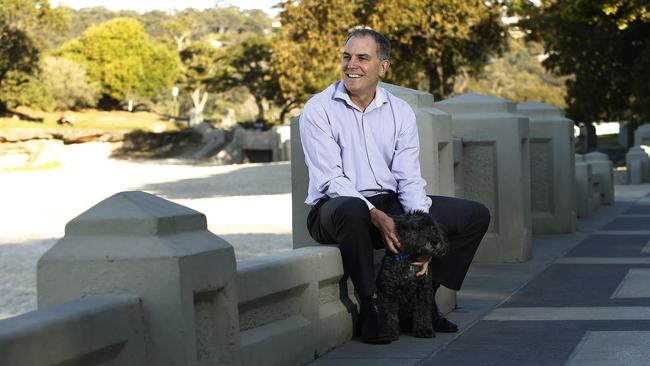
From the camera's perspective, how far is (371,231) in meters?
6.30

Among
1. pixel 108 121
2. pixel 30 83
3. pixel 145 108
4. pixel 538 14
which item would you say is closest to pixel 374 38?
pixel 538 14

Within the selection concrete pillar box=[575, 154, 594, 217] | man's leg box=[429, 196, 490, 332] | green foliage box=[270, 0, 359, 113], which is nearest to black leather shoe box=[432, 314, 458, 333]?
man's leg box=[429, 196, 490, 332]

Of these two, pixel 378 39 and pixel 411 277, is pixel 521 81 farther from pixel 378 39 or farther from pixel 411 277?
pixel 411 277

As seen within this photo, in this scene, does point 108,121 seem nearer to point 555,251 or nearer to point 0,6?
point 0,6

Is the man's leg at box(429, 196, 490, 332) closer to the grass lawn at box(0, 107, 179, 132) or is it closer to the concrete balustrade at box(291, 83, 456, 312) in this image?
the concrete balustrade at box(291, 83, 456, 312)

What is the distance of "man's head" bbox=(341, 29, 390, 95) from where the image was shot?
6.36 m

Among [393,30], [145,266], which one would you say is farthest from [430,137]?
[393,30]

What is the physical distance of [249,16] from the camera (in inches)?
6467

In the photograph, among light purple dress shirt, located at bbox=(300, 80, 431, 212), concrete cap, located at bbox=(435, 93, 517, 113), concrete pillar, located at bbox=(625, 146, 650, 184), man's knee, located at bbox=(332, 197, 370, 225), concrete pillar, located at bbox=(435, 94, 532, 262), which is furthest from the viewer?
concrete pillar, located at bbox=(625, 146, 650, 184)

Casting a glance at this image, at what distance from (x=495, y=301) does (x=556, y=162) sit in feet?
20.4

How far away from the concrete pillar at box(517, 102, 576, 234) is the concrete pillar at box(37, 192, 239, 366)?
31.3 feet

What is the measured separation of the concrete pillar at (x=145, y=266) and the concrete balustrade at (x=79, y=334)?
0.24 ft

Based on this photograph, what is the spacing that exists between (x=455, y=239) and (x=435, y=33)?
3220 centimetres

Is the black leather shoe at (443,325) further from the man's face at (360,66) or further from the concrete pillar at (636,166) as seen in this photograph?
the concrete pillar at (636,166)
